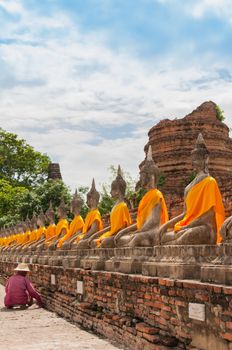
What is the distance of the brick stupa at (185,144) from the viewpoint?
25.8 meters

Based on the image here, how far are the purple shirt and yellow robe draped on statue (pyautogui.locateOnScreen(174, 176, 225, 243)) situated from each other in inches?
251

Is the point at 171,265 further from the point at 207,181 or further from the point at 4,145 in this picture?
the point at 4,145

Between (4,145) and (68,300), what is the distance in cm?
3576

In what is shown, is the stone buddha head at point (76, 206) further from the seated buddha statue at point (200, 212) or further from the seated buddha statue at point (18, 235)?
the seated buddha statue at point (18, 235)

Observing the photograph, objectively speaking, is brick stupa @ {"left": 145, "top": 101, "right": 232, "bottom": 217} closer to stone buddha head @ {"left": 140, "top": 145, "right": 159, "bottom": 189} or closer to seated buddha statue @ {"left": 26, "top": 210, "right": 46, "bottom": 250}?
seated buddha statue @ {"left": 26, "top": 210, "right": 46, "bottom": 250}

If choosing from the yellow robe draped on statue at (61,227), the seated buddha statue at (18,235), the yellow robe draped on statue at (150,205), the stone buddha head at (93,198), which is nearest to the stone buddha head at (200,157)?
the yellow robe draped on statue at (150,205)

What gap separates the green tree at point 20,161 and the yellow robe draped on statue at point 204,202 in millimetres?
38978

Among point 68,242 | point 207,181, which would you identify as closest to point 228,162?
point 68,242

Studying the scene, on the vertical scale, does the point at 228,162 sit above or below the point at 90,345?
above

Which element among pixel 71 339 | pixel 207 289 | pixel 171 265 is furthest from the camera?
pixel 71 339

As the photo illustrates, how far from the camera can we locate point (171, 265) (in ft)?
20.2

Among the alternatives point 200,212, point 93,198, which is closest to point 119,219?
point 93,198

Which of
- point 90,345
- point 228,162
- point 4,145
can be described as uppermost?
point 4,145

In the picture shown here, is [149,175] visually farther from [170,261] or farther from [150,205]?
[170,261]
